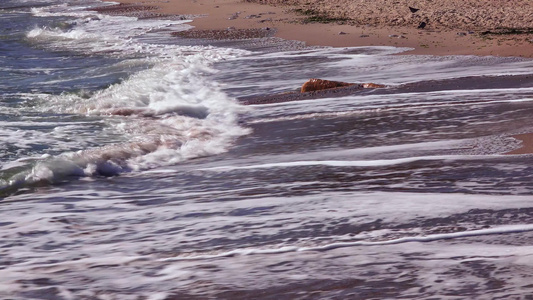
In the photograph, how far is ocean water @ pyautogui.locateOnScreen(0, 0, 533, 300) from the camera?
12.2ft

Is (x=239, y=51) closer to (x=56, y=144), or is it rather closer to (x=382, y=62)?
(x=382, y=62)

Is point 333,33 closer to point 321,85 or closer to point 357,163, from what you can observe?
point 321,85

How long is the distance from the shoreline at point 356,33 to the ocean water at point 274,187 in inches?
38.9

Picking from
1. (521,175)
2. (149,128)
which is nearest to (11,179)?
(149,128)

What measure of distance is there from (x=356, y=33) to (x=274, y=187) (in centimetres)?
1027

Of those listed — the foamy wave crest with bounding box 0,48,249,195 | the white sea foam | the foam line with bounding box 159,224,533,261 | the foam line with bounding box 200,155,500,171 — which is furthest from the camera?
the white sea foam

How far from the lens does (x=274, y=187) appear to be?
17.7ft

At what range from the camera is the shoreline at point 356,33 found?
39.7ft

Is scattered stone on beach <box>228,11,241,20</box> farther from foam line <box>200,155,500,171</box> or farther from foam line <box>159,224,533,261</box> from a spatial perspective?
foam line <box>159,224,533,261</box>

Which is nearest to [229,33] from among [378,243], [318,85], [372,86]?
[318,85]

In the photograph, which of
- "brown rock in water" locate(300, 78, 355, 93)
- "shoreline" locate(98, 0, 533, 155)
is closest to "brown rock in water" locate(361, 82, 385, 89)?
"brown rock in water" locate(300, 78, 355, 93)

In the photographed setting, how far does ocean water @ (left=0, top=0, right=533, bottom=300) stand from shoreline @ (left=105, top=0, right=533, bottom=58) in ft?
3.24

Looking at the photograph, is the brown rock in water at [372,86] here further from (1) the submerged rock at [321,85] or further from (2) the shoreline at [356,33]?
(2) the shoreline at [356,33]

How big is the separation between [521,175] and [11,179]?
400 centimetres
